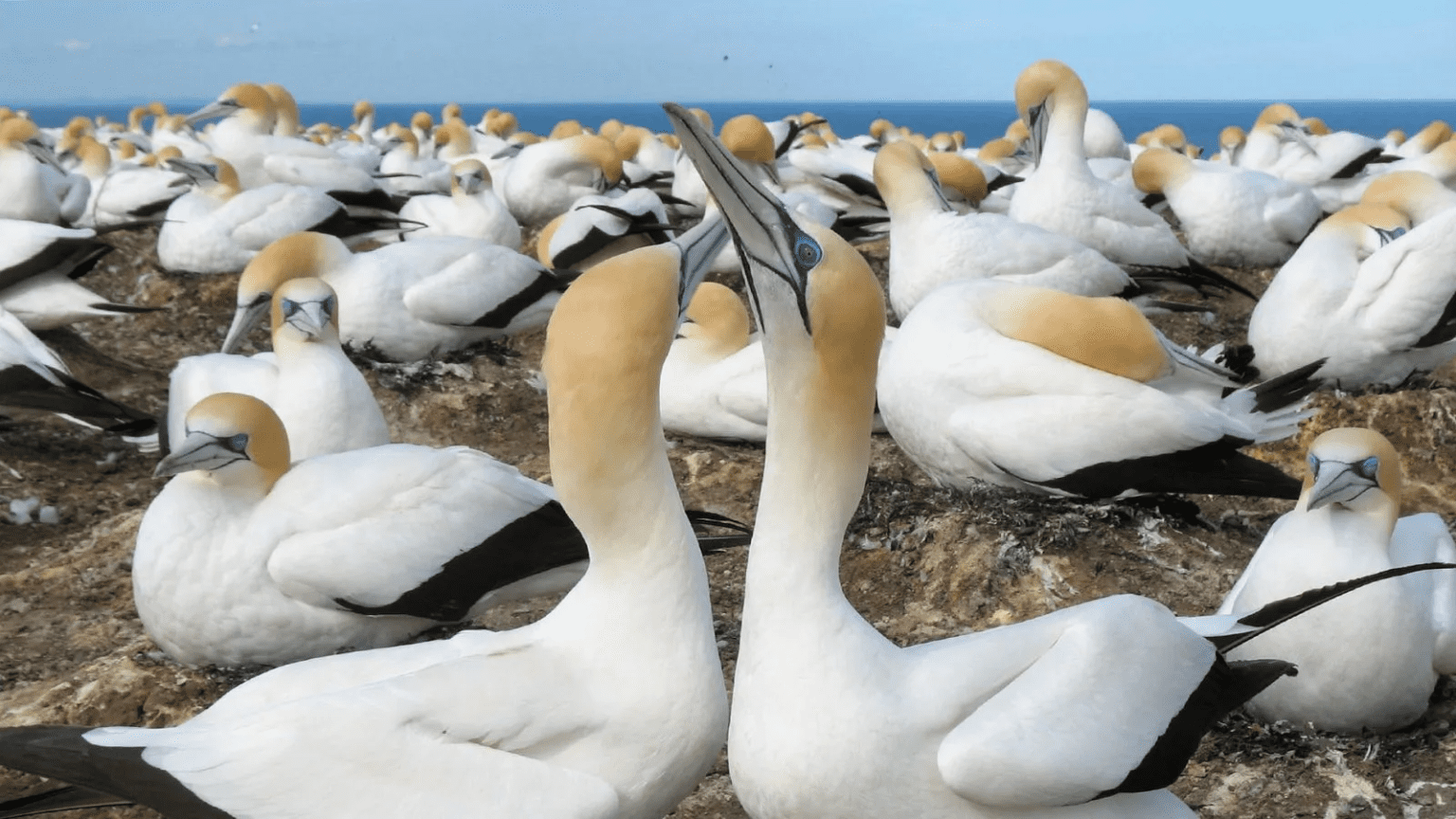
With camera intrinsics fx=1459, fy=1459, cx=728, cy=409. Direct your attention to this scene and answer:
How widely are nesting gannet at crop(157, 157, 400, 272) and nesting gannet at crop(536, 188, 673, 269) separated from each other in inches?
55.5

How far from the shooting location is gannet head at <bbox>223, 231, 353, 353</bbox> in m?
6.50

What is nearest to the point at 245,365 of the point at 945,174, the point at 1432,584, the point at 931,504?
the point at 931,504

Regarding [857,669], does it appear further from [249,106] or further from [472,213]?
[249,106]

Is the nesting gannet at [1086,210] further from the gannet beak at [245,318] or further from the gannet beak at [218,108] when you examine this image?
the gannet beak at [218,108]

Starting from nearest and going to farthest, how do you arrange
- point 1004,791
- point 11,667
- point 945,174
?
point 1004,791
point 11,667
point 945,174

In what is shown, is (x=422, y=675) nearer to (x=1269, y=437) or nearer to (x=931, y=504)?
(x=931, y=504)

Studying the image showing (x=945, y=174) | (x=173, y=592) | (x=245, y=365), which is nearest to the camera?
(x=173, y=592)

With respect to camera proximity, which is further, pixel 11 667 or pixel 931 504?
pixel 931 504

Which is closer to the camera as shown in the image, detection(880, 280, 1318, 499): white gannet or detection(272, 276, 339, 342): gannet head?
detection(880, 280, 1318, 499): white gannet

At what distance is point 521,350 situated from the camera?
833 centimetres

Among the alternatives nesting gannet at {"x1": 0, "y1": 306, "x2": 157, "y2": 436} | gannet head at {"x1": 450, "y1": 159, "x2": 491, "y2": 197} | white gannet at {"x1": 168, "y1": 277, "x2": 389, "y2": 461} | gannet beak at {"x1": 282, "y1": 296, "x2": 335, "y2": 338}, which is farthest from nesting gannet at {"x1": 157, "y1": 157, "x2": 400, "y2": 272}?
gannet beak at {"x1": 282, "y1": 296, "x2": 335, "y2": 338}

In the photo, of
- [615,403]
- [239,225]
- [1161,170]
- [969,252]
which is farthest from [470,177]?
[615,403]

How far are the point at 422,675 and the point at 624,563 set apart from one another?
416mm

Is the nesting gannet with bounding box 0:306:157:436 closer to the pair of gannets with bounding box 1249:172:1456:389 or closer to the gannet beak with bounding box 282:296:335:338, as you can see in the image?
the gannet beak with bounding box 282:296:335:338
